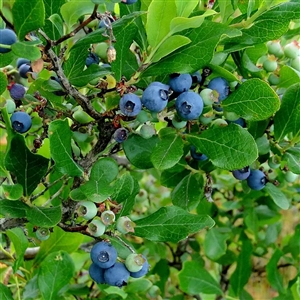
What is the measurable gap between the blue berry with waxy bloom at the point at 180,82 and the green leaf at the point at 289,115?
0.24m

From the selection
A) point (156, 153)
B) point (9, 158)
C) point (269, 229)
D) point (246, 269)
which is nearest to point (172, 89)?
point (156, 153)

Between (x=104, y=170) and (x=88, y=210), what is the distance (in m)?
0.07

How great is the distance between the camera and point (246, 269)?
4.79 feet

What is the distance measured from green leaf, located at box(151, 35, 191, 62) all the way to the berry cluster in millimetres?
315

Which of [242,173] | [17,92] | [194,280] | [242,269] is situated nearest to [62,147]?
[17,92]

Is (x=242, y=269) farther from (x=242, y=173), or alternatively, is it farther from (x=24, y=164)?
(x=24, y=164)

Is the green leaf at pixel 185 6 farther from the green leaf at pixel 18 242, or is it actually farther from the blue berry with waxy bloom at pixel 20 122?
the green leaf at pixel 18 242

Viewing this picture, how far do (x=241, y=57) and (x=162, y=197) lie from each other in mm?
1110

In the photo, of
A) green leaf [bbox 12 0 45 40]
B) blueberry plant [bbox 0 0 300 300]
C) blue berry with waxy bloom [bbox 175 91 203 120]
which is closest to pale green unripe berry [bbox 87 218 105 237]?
blueberry plant [bbox 0 0 300 300]

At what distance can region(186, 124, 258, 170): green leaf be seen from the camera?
808mm

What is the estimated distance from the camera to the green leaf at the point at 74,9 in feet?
2.35

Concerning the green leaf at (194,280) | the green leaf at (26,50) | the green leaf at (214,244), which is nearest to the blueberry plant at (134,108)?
the green leaf at (26,50)

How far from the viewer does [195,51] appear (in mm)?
759

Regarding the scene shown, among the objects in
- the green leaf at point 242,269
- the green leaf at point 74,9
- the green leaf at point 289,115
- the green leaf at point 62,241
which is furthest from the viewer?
the green leaf at point 242,269
